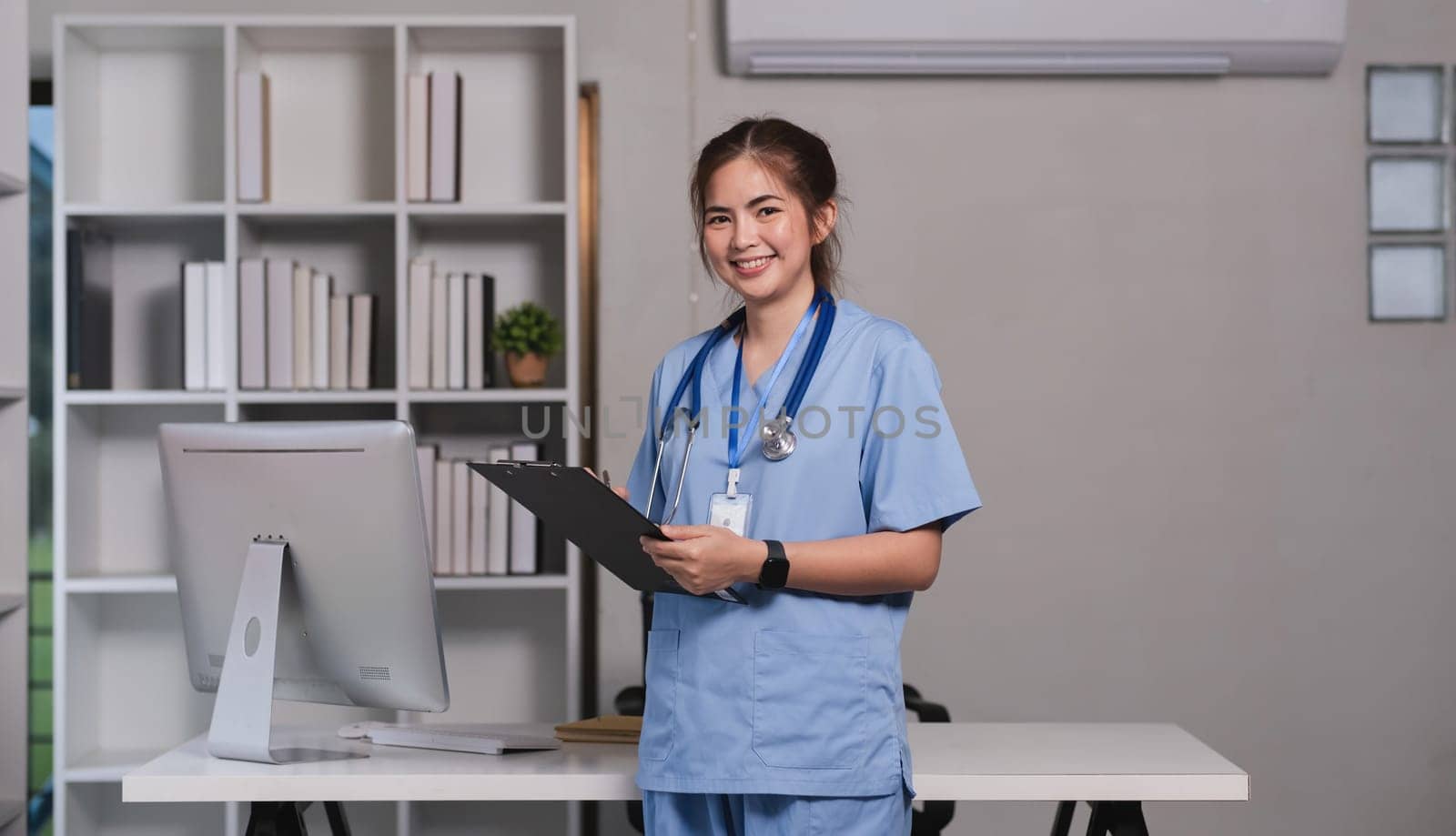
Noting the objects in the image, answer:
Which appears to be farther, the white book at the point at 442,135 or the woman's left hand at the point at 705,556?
the white book at the point at 442,135

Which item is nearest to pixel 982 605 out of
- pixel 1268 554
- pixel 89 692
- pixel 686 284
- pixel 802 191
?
pixel 1268 554

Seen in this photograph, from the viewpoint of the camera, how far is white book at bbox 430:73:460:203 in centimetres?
287

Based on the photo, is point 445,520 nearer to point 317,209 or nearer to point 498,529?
point 498,529

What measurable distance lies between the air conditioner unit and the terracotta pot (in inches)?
34.7

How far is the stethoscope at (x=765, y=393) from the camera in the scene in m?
1.49

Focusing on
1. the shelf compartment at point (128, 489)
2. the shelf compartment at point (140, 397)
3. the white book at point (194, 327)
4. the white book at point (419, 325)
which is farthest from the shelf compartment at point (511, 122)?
the shelf compartment at point (128, 489)

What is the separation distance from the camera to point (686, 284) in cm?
313

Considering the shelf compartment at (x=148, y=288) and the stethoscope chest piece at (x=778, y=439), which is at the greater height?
the shelf compartment at (x=148, y=288)

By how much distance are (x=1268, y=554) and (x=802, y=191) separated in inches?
84.4

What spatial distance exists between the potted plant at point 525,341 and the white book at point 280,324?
452mm

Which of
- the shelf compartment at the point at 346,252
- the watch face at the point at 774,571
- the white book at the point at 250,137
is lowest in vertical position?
the watch face at the point at 774,571

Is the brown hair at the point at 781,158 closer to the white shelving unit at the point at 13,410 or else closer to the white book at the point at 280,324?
the white book at the point at 280,324

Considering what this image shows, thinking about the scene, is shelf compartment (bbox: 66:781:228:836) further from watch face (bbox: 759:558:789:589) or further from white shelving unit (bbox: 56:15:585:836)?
watch face (bbox: 759:558:789:589)

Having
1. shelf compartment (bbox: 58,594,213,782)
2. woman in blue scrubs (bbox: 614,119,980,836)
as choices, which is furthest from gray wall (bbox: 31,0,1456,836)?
woman in blue scrubs (bbox: 614,119,980,836)
